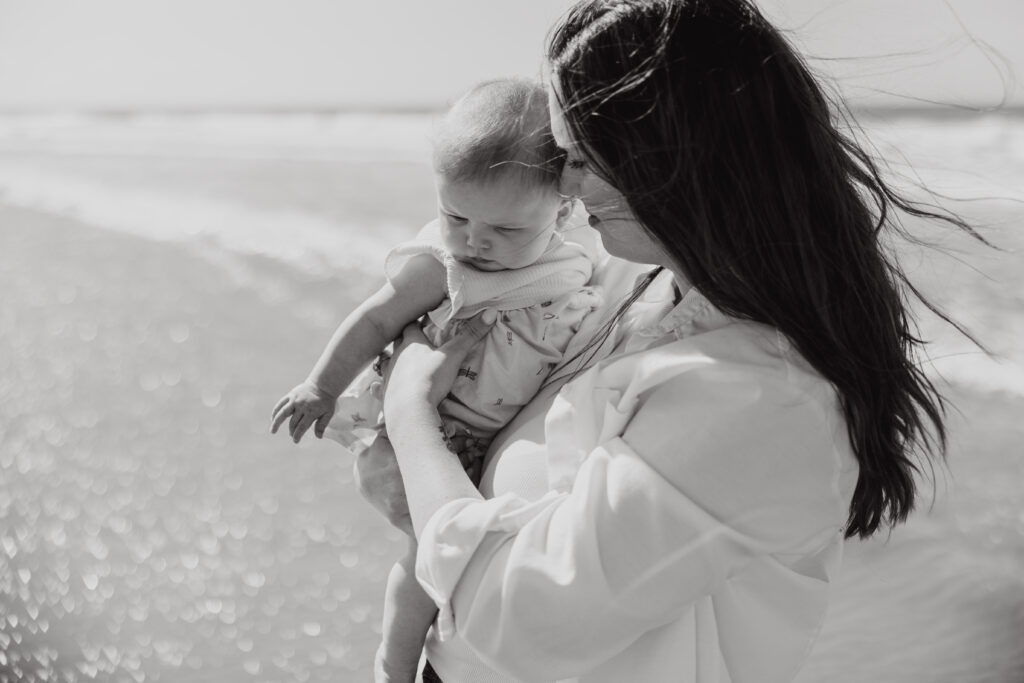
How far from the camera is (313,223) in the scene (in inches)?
266

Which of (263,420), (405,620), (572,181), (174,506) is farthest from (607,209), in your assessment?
(263,420)

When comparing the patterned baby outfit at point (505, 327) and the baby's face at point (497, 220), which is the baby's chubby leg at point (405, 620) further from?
the baby's face at point (497, 220)

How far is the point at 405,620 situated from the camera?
1.63 metres

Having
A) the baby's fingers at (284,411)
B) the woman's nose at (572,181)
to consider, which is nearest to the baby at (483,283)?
the baby's fingers at (284,411)

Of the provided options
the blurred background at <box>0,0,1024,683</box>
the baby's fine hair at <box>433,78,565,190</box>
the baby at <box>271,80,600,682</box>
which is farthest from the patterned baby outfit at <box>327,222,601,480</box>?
the blurred background at <box>0,0,1024,683</box>

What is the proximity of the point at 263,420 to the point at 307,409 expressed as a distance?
1876mm

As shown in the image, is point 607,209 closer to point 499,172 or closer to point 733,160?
point 733,160

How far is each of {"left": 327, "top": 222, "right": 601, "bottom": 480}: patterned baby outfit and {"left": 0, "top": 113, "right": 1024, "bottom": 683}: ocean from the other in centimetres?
52

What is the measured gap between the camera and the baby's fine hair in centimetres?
152

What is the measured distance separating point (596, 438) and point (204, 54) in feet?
64.8

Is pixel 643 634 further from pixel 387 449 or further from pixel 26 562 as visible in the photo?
pixel 26 562

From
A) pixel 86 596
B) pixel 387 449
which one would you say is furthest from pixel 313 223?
pixel 387 449

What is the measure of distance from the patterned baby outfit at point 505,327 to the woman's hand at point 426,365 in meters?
0.02

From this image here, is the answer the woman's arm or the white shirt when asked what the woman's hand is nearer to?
the woman's arm
